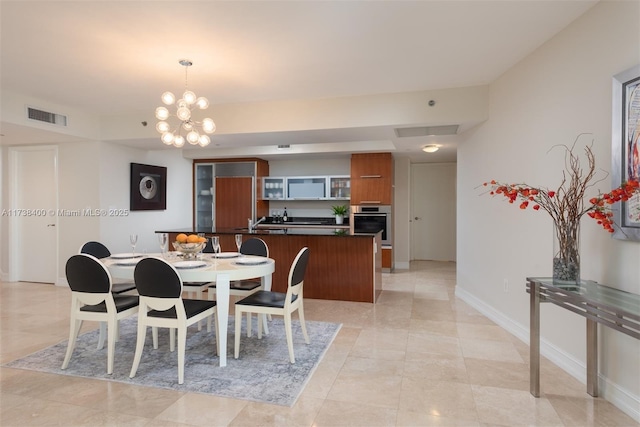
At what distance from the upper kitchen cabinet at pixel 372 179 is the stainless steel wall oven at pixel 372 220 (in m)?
0.11

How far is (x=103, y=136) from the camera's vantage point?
5.12 meters

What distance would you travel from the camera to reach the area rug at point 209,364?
2334mm

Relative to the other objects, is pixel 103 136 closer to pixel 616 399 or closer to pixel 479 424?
pixel 479 424

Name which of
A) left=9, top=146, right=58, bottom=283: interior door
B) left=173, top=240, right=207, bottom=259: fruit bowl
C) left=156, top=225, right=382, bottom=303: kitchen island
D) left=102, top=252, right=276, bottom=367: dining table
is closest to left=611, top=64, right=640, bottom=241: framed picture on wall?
left=102, top=252, right=276, bottom=367: dining table

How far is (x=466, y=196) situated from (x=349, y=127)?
1.67 m

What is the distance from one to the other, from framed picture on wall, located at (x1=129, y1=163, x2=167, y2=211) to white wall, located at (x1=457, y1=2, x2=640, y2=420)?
4.88 m

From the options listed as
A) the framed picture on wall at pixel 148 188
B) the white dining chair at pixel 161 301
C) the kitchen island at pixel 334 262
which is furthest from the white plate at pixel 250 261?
the framed picture on wall at pixel 148 188

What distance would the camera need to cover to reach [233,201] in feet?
23.6

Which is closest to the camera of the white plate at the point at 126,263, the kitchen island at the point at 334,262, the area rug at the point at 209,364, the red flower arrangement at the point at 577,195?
the red flower arrangement at the point at 577,195

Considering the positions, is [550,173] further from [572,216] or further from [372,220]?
[372,220]

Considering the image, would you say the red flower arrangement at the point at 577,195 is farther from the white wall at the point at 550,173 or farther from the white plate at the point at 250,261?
the white plate at the point at 250,261

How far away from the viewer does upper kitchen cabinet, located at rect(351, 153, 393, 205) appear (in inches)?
252

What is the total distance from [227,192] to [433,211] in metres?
4.38

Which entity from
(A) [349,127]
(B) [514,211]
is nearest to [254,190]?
(A) [349,127]
